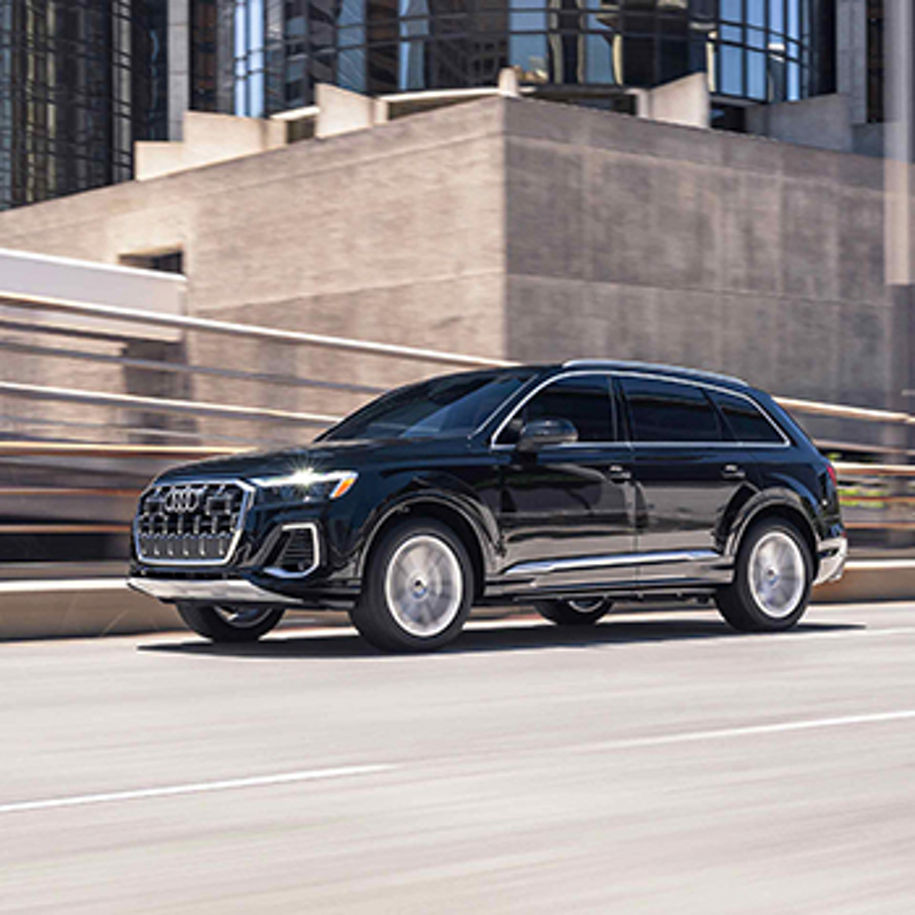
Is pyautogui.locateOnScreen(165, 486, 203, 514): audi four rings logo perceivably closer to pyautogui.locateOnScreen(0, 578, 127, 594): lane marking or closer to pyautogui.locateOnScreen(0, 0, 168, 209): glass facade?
pyautogui.locateOnScreen(0, 578, 127, 594): lane marking

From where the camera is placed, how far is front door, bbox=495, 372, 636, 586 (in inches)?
444

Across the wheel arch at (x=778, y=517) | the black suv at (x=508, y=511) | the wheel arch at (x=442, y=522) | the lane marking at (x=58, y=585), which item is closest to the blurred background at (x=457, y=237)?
the lane marking at (x=58, y=585)

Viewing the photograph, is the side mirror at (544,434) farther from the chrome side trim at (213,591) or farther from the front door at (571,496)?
the chrome side trim at (213,591)

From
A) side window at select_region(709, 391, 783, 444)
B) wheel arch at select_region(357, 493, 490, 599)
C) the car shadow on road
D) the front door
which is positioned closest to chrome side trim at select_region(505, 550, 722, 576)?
the front door

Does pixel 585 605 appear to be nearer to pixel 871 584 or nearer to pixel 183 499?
pixel 183 499

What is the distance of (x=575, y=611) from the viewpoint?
13.4m

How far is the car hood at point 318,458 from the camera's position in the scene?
10.7 meters

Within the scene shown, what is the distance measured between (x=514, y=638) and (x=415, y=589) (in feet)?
5.87

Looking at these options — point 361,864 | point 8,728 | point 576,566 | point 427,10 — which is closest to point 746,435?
point 576,566

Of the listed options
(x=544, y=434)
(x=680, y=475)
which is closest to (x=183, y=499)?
(x=544, y=434)

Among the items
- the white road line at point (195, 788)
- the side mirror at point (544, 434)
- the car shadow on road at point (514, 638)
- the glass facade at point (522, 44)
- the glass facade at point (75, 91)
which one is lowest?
the car shadow on road at point (514, 638)

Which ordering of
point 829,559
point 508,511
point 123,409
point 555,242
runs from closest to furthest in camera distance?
1. point 508,511
2. point 829,559
3. point 123,409
4. point 555,242

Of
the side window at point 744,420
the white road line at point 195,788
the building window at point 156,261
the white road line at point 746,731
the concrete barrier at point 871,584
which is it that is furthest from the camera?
the building window at point 156,261

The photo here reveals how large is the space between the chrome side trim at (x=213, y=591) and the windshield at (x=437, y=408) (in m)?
1.47
